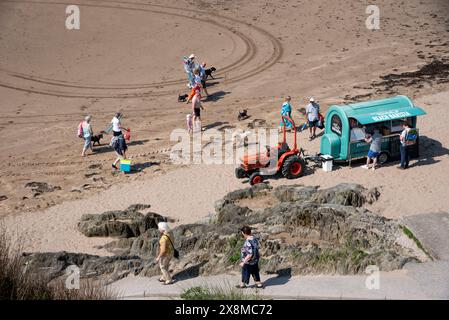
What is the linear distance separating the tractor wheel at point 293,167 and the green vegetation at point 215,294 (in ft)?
23.7

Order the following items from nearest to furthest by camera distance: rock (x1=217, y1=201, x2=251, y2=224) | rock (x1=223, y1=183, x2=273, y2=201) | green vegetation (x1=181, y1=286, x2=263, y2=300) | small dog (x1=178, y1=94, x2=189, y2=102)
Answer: green vegetation (x1=181, y1=286, x2=263, y2=300) < rock (x1=217, y1=201, x2=251, y2=224) < rock (x1=223, y1=183, x2=273, y2=201) < small dog (x1=178, y1=94, x2=189, y2=102)

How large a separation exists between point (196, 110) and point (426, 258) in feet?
38.4

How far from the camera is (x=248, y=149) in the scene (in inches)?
917

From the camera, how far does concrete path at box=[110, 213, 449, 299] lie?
43.7 feet

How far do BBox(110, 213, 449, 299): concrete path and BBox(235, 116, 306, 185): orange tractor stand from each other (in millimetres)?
6082

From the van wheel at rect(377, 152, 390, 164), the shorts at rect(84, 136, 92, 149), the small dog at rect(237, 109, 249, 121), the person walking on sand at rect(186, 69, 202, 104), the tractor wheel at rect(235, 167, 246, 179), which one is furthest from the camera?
the small dog at rect(237, 109, 249, 121)

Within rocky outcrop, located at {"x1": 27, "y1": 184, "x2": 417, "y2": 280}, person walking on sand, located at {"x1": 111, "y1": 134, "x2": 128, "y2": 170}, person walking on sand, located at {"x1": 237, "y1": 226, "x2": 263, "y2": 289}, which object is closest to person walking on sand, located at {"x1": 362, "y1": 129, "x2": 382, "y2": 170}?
rocky outcrop, located at {"x1": 27, "y1": 184, "x2": 417, "y2": 280}

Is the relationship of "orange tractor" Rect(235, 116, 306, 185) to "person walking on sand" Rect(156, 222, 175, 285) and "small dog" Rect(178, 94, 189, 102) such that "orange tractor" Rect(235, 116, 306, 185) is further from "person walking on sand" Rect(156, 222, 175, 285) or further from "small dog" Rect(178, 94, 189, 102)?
"small dog" Rect(178, 94, 189, 102)

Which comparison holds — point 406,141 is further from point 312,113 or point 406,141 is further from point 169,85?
point 169,85

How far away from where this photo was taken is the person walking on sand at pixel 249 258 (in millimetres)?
13516

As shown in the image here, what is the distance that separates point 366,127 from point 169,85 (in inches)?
458

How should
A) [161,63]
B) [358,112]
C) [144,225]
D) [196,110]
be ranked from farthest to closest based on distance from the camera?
[161,63], [196,110], [358,112], [144,225]

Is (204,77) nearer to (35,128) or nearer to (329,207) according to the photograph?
(35,128)
